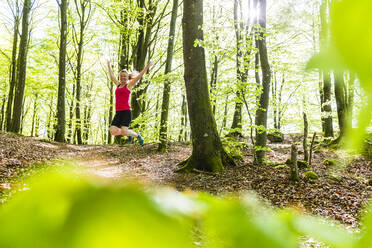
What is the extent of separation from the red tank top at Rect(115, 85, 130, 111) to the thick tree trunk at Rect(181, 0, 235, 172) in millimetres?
1503

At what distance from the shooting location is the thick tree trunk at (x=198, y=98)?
5656 millimetres

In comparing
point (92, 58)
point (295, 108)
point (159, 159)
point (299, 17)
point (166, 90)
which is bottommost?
point (159, 159)

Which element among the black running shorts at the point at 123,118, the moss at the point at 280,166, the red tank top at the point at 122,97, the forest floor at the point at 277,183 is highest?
the red tank top at the point at 122,97

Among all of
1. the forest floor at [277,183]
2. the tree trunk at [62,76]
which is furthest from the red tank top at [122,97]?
the tree trunk at [62,76]

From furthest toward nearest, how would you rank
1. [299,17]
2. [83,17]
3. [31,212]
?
[83,17]
[299,17]
[31,212]

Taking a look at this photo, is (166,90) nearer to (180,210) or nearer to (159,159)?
(159,159)

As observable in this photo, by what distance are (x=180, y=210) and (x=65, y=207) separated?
10 centimetres

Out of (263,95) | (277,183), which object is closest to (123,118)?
(263,95)

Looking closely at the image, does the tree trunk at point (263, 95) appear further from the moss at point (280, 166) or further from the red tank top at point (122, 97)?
the red tank top at point (122, 97)

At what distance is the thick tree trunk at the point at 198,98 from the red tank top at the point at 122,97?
1.50 metres

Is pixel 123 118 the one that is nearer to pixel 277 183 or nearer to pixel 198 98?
pixel 198 98

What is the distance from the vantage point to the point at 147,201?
0.20 m

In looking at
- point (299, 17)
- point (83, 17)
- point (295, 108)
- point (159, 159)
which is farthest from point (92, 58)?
point (299, 17)

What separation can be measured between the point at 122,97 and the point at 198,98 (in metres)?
1.76
